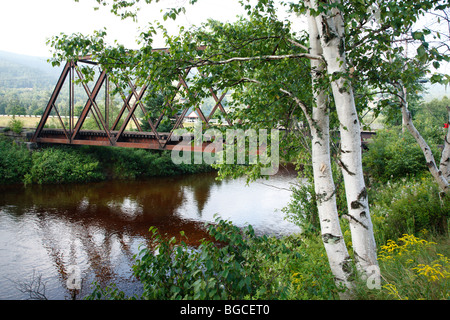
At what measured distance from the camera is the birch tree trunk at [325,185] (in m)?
3.60

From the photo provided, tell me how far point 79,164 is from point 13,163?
3.37m

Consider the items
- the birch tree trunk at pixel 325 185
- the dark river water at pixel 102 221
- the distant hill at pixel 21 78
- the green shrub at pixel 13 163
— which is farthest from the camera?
the distant hill at pixel 21 78

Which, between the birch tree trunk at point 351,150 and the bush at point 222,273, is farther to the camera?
the birch tree trunk at point 351,150

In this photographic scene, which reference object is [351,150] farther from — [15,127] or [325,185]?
[15,127]

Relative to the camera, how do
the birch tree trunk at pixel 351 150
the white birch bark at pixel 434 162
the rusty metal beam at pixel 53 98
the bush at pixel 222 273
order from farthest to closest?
the rusty metal beam at pixel 53 98, the white birch bark at pixel 434 162, the birch tree trunk at pixel 351 150, the bush at pixel 222 273

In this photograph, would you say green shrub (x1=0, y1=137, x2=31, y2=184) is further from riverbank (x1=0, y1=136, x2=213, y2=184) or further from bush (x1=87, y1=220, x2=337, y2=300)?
bush (x1=87, y1=220, x2=337, y2=300)

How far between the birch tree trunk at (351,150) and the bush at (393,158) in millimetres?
7926

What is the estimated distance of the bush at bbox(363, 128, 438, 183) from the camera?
1080 cm

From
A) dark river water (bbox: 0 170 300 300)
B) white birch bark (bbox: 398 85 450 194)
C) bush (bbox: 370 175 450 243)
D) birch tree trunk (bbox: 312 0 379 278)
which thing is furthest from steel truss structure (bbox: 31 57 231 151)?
birch tree trunk (bbox: 312 0 379 278)

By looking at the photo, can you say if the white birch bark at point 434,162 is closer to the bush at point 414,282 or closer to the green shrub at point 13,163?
the bush at point 414,282

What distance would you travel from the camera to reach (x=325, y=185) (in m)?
3.76

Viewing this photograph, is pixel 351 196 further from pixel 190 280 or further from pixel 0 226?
pixel 0 226

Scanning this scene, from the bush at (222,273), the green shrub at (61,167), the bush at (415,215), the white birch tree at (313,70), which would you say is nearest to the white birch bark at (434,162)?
the bush at (415,215)

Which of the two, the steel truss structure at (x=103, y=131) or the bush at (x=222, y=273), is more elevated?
the steel truss structure at (x=103, y=131)
